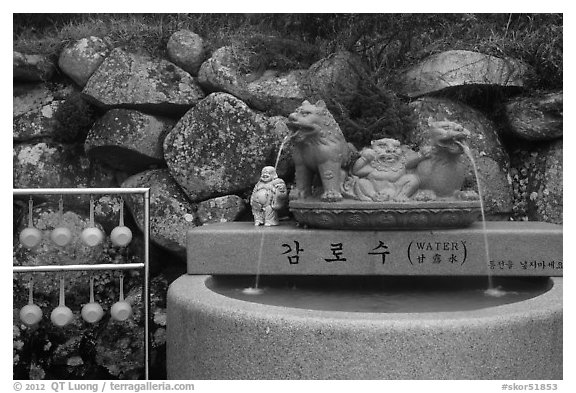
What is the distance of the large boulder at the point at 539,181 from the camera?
593 centimetres

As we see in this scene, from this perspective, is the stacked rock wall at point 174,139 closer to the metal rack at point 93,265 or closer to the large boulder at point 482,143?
the large boulder at point 482,143

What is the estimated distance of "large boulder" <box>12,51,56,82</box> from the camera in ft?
20.2

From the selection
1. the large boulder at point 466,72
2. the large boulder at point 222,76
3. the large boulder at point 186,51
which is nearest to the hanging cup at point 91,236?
the large boulder at point 222,76

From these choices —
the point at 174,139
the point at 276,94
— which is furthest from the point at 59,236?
the point at 276,94

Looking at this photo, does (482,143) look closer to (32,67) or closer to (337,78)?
(337,78)

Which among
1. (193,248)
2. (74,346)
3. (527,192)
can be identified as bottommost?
(74,346)

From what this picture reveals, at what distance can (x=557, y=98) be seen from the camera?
19.1 ft

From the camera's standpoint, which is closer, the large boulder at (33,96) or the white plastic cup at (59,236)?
the white plastic cup at (59,236)

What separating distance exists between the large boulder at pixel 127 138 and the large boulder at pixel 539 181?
366 cm

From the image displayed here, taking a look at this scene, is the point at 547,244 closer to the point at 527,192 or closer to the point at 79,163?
the point at 527,192

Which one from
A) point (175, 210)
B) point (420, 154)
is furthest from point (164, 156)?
point (420, 154)

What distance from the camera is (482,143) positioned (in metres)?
6.06

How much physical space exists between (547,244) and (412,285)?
1.12 meters

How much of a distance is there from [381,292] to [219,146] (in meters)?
2.20
